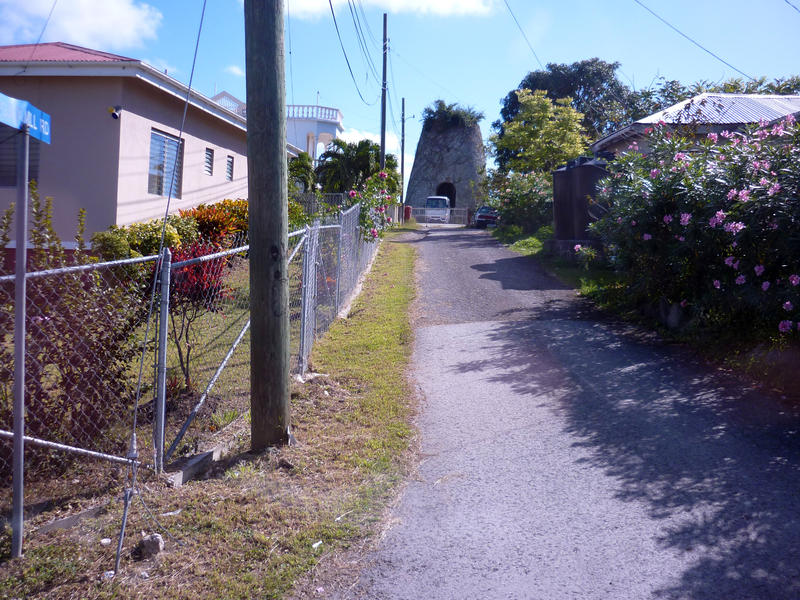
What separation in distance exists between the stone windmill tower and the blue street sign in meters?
50.3

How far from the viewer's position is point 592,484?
14.1ft

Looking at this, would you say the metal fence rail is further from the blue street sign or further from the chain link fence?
the blue street sign

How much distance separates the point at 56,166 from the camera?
11102 mm

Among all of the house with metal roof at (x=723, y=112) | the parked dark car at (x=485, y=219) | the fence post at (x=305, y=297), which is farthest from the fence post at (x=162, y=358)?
the parked dark car at (x=485, y=219)

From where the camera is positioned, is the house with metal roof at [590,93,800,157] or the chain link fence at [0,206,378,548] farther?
the house with metal roof at [590,93,800,157]

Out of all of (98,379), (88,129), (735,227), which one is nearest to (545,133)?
(88,129)

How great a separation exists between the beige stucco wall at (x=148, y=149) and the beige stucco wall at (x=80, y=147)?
0.17 metres

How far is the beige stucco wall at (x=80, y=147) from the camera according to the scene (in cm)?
1098

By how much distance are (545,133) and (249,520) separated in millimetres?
27865

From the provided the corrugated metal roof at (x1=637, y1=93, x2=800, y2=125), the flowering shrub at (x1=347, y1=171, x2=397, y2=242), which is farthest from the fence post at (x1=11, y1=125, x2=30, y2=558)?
the corrugated metal roof at (x1=637, y1=93, x2=800, y2=125)

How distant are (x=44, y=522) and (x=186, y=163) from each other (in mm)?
11320

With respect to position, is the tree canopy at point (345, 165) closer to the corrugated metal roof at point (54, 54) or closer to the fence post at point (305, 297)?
the corrugated metal roof at point (54, 54)

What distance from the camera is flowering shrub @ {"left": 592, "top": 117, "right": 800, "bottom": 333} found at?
6.02 m

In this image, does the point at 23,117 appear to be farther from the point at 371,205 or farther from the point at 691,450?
the point at 371,205
